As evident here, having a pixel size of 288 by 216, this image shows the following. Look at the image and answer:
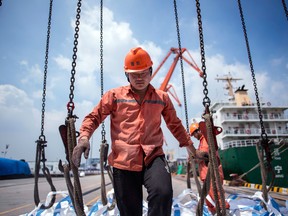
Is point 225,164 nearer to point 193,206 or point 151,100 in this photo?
point 193,206

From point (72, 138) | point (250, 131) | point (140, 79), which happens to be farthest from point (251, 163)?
point (250, 131)

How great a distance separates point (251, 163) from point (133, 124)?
13.0m

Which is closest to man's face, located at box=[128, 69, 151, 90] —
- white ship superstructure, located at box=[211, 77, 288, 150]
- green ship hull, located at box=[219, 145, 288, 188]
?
green ship hull, located at box=[219, 145, 288, 188]

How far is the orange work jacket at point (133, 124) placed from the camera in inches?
72.7

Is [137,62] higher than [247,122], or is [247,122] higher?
[247,122]

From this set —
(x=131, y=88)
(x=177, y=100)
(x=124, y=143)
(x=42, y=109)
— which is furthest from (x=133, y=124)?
(x=177, y=100)

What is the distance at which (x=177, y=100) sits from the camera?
37.5m

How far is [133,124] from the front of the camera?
1.92m

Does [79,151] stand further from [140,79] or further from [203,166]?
[203,166]

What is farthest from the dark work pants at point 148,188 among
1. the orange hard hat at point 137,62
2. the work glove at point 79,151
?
the orange hard hat at point 137,62

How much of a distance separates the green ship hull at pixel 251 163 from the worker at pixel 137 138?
8828mm

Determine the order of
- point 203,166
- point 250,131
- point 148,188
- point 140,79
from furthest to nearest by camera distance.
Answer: point 250,131
point 203,166
point 140,79
point 148,188

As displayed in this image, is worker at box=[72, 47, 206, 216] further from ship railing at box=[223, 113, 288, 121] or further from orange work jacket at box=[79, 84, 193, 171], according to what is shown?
ship railing at box=[223, 113, 288, 121]

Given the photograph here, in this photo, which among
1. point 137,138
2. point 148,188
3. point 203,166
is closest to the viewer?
point 148,188
